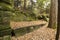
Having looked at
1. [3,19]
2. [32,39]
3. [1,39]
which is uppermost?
[3,19]

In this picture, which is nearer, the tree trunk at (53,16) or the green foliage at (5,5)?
the green foliage at (5,5)

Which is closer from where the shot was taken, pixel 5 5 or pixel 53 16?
pixel 5 5

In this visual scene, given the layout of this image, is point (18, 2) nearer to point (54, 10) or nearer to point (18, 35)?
point (54, 10)

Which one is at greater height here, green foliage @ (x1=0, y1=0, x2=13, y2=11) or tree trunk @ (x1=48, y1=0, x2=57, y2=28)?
green foliage @ (x1=0, y1=0, x2=13, y2=11)

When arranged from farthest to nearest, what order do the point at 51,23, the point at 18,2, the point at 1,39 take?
the point at 18,2 → the point at 51,23 → the point at 1,39

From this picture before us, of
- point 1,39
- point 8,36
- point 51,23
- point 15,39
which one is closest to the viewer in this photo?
point 1,39

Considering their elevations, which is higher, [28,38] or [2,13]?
[2,13]

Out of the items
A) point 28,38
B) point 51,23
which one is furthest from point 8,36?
point 51,23

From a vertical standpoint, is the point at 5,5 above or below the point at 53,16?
above

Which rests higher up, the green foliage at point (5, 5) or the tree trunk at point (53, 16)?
the green foliage at point (5, 5)

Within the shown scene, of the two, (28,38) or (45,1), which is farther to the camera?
(45,1)

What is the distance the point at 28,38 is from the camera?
26.2 feet

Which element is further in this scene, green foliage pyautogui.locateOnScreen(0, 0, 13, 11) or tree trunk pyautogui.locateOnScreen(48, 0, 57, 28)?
tree trunk pyautogui.locateOnScreen(48, 0, 57, 28)

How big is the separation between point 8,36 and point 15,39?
1057mm
